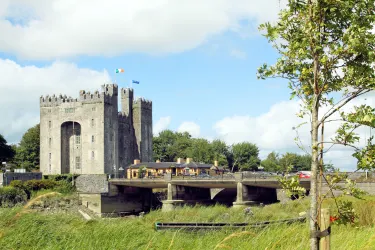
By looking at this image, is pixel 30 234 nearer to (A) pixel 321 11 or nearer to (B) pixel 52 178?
(A) pixel 321 11

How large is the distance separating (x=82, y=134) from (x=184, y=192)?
25.3 m

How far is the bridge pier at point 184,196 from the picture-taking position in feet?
197

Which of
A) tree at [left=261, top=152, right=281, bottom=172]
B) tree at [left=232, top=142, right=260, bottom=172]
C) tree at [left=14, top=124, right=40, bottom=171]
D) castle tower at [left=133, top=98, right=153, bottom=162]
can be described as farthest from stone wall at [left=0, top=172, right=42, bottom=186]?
tree at [left=261, top=152, right=281, bottom=172]

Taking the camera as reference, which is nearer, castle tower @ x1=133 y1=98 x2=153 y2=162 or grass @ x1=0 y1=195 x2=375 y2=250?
grass @ x1=0 y1=195 x2=375 y2=250

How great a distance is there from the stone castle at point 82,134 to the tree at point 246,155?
37.9 metres

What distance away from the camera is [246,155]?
118938 millimetres

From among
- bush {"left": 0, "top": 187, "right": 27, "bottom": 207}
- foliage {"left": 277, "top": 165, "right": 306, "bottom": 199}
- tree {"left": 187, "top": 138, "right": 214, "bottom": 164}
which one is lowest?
bush {"left": 0, "top": 187, "right": 27, "bottom": 207}

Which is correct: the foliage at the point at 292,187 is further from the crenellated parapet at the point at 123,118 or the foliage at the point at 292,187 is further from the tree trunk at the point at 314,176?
the crenellated parapet at the point at 123,118

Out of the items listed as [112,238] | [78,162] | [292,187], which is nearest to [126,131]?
[78,162]

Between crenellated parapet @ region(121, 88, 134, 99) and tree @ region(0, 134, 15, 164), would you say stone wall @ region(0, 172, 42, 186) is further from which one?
crenellated parapet @ region(121, 88, 134, 99)

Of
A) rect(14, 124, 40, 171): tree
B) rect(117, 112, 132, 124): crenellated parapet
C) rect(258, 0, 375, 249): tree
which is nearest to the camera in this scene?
rect(258, 0, 375, 249): tree

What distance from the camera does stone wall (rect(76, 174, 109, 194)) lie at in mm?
69062

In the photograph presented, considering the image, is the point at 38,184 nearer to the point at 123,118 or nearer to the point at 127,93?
the point at 123,118

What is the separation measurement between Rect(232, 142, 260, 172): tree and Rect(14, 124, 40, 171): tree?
45.3 metres
